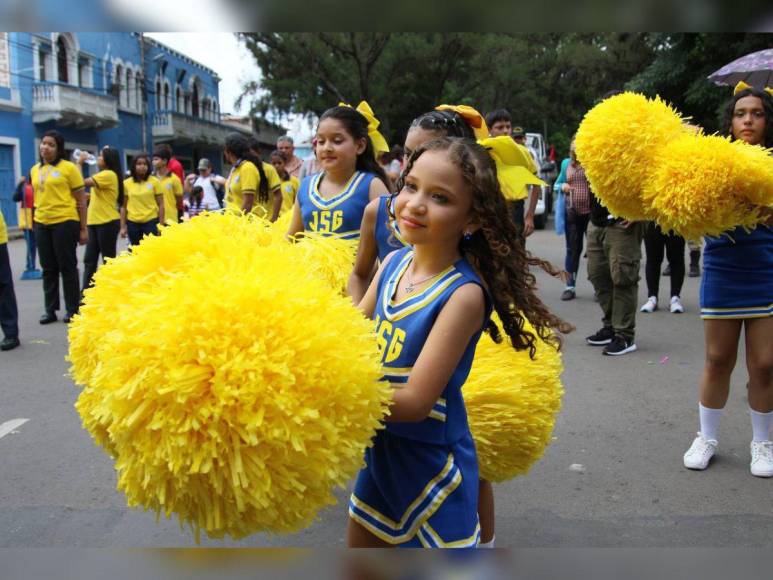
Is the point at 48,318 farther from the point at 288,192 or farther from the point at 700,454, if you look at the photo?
the point at 700,454

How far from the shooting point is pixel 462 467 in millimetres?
1868

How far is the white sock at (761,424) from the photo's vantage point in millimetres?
3520

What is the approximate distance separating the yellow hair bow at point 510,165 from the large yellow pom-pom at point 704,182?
0.49 meters

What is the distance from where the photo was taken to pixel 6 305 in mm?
6398

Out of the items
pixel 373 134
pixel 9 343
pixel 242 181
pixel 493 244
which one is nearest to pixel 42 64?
pixel 9 343

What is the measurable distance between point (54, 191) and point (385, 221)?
539 centimetres

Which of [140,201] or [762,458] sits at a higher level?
[140,201]

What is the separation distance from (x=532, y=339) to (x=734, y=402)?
10.2 ft

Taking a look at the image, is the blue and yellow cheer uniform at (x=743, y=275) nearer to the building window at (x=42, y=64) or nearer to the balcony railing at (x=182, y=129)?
the building window at (x=42, y=64)

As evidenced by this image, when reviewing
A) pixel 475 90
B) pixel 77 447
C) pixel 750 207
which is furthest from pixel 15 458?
pixel 475 90

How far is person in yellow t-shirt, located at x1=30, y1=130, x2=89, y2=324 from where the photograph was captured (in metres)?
7.13

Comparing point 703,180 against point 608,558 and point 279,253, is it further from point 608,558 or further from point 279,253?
point 608,558

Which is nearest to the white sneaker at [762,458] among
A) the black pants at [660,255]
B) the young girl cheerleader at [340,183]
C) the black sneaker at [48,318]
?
the young girl cheerleader at [340,183]

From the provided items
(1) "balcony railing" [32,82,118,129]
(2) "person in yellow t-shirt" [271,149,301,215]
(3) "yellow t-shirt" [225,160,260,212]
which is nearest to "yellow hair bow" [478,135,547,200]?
(3) "yellow t-shirt" [225,160,260,212]
